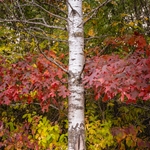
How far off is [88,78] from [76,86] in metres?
0.37

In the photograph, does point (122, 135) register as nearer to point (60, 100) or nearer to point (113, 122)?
point (113, 122)

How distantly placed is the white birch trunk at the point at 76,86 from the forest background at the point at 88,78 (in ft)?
0.34

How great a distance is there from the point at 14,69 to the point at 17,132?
59.5 inches

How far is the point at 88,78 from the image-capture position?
2.09m

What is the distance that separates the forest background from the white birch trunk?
10 centimetres

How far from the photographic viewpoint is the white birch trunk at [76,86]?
241cm

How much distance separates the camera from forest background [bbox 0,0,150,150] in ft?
6.92

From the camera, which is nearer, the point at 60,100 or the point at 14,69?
the point at 14,69

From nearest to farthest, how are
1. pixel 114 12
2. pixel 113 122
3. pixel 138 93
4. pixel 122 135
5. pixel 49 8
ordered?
pixel 138 93 → pixel 122 135 → pixel 113 122 → pixel 114 12 → pixel 49 8

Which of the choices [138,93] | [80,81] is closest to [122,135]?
[80,81]

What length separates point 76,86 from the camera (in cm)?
244

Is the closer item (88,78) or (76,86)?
(88,78)

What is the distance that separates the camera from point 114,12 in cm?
435

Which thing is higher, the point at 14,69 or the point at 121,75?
the point at 14,69
